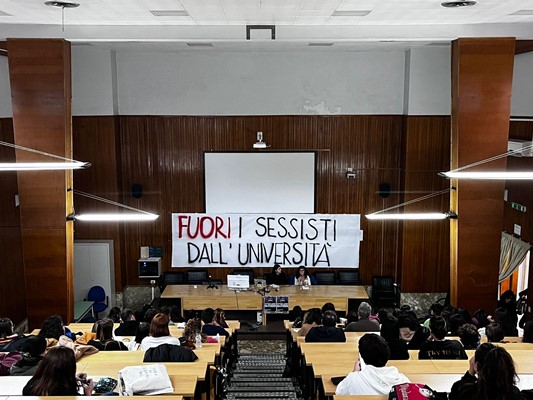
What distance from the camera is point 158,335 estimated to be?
21.8 ft

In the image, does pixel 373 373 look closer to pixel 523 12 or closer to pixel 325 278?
pixel 523 12

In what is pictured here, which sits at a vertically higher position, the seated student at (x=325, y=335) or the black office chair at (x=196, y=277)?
the seated student at (x=325, y=335)

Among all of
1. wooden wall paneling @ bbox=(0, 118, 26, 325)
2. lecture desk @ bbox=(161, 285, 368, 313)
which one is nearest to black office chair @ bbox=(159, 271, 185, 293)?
lecture desk @ bbox=(161, 285, 368, 313)

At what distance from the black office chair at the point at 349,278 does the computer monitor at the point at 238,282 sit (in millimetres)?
2405

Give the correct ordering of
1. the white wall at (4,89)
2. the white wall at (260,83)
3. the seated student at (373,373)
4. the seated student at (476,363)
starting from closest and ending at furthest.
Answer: the seated student at (476,363) < the seated student at (373,373) < the white wall at (4,89) < the white wall at (260,83)

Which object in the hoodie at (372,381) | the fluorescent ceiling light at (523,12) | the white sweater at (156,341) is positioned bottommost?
the white sweater at (156,341)

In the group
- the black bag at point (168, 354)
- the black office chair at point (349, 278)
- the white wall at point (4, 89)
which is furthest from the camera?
the black office chair at point (349, 278)

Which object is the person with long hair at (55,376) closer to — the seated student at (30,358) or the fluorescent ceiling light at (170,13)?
the seated student at (30,358)

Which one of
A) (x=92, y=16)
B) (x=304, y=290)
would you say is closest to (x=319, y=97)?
(x=304, y=290)

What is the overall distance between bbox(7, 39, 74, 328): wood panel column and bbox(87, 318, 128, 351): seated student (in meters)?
2.21

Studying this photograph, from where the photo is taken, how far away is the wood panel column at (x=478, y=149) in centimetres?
891

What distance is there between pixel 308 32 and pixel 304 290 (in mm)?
5546

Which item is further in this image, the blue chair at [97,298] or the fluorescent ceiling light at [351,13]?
the blue chair at [97,298]

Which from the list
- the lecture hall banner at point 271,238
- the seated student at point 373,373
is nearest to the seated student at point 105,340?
the seated student at point 373,373
